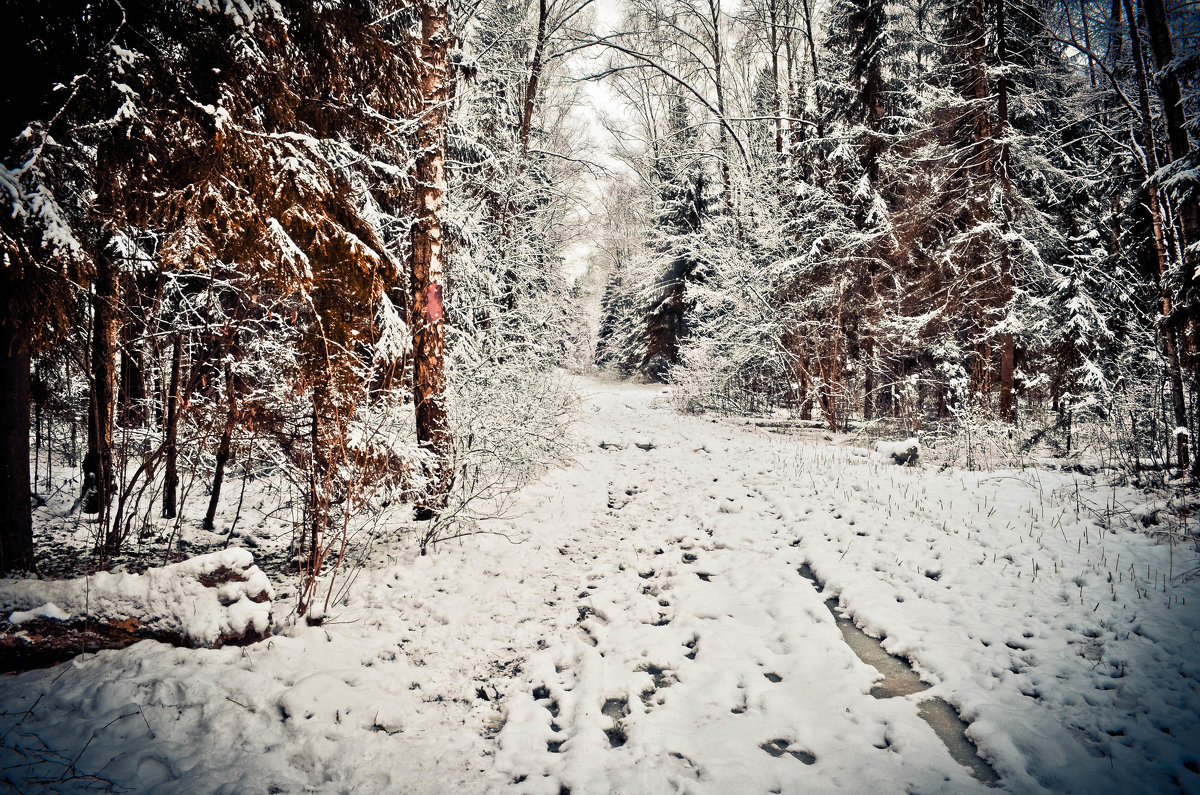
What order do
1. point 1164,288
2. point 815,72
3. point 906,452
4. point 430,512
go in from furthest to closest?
point 815,72, point 906,452, point 1164,288, point 430,512

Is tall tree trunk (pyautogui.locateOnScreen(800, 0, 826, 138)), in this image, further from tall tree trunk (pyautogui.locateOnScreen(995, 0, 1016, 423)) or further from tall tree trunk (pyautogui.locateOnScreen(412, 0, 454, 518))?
tall tree trunk (pyautogui.locateOnScreen(412, 0, 454, 518))

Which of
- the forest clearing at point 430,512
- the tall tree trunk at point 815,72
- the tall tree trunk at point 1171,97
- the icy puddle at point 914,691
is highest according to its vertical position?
the tall tree trunk at point 815,72

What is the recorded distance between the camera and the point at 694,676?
136 inches

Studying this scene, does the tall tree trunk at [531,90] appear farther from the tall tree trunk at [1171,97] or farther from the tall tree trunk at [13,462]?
the tall tree trunk at [1171,97]

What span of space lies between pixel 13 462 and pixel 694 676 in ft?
17.9

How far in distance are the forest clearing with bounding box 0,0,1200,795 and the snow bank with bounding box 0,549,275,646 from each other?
20mm

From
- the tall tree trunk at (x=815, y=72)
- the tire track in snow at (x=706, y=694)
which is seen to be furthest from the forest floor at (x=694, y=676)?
the tall tree trunk at (x=815, y=72)

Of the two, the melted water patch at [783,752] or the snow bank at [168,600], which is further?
the snow bank at [168,600]

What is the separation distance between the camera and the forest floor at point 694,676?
98.7 inches

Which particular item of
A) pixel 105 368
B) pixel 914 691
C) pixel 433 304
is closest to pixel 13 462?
pixel 105 368

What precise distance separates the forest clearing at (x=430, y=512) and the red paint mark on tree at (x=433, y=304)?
11 centimetres

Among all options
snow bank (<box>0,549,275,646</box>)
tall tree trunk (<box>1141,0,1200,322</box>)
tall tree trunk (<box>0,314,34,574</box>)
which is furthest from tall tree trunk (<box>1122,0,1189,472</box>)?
tall tree trunk (<box>0,314,34,574</box>)

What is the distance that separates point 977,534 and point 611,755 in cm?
472

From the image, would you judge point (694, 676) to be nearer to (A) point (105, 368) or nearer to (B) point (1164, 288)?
(A) point (105, 368)
